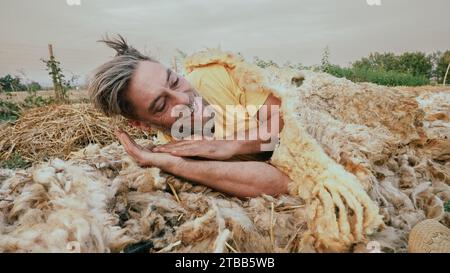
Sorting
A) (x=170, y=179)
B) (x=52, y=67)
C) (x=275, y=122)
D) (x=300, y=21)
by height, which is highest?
(x=300, y=21)

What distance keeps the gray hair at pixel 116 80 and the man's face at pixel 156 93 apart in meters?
0.02

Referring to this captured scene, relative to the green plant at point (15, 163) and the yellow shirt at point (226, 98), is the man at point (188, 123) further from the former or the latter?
the green plant at point (15, 163)

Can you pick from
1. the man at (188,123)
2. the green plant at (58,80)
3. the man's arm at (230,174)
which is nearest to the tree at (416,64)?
the man at (188,123)

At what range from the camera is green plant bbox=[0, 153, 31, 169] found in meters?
1.38

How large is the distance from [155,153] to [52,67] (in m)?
0.45

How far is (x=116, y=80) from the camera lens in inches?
49.0

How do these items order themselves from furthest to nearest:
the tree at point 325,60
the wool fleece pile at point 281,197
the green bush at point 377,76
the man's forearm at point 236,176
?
the green bush at point 377,76 → the tree at point 325,60 → the man's forearm at point 236,176 → the wool fleece pile at point 281,197

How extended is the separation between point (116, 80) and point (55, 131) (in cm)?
41

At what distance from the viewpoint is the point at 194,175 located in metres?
1.20

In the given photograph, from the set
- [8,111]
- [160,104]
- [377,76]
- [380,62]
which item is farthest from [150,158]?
[377,76]

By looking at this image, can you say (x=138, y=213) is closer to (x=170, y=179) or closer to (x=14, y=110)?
(x=170, y=179)

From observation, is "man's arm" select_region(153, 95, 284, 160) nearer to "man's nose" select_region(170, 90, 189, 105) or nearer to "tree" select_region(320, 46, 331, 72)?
"man's nose" select_region(170, 90, 189, 105)

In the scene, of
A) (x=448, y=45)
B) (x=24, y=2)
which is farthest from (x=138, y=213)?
(x=448, y=45)

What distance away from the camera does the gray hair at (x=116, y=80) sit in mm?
1243
